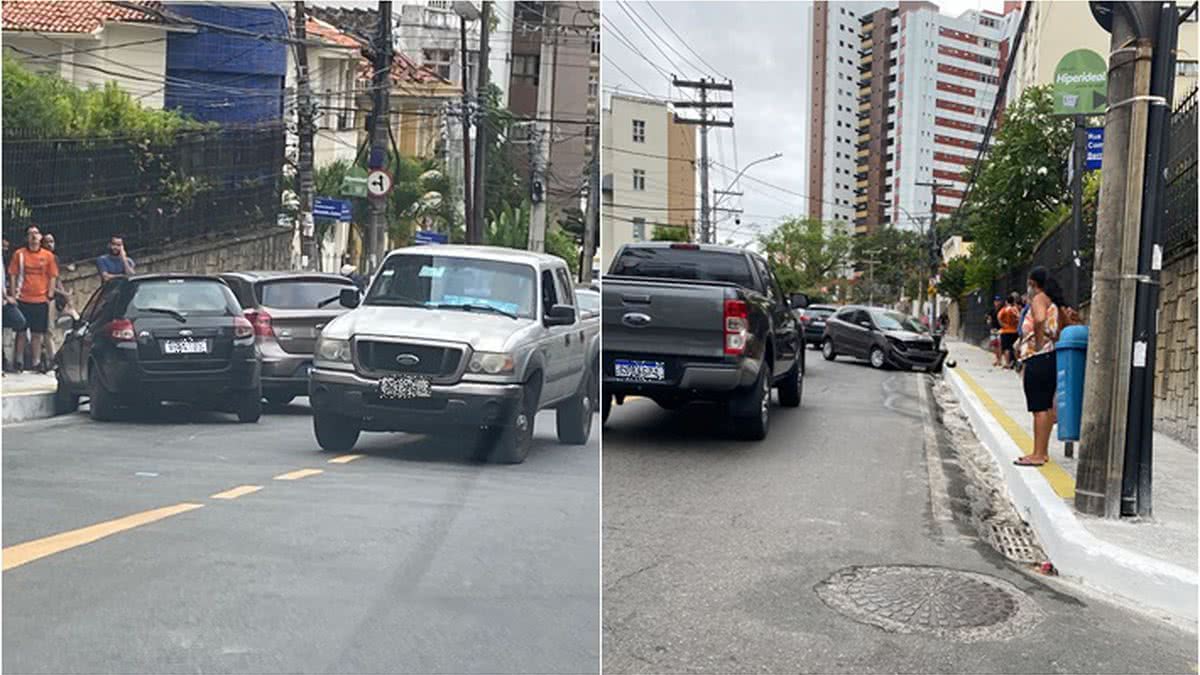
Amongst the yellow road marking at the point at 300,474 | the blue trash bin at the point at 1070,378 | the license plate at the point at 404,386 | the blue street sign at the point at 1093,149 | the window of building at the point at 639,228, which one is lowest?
the blue trash bin at the point at 1070,378

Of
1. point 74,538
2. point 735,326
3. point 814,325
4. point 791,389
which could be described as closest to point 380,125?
point 74,538

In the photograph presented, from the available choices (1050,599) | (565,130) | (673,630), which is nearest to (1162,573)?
(1050,599)

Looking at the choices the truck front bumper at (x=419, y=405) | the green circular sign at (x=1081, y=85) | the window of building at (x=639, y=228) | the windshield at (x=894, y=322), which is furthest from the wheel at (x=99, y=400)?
the windshield at (x=894, y=322)

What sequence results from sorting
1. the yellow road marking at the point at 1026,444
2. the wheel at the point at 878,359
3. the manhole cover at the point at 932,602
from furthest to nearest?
the wheel at the point at 878,359
the yellow road marking at the point at 1026,444
the manhole cover at the point at 932,602

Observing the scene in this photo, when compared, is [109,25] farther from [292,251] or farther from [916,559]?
[916,559]

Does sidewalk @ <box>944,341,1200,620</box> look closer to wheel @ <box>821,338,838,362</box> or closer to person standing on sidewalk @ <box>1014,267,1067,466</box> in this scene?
person standing on sidewalk @ <box>1014,267,1067,466</box>

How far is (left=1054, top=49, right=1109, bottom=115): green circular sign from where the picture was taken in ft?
39.7

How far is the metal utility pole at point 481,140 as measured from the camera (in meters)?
1.70

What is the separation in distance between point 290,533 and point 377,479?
0.15 meters

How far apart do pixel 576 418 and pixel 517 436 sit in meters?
0.11

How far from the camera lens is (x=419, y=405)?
1.63 m

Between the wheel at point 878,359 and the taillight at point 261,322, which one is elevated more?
the taillight at point 261,322

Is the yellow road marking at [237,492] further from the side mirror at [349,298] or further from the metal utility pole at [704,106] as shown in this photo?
the metal utility pole at [704,106]

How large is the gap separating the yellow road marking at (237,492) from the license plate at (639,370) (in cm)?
230
